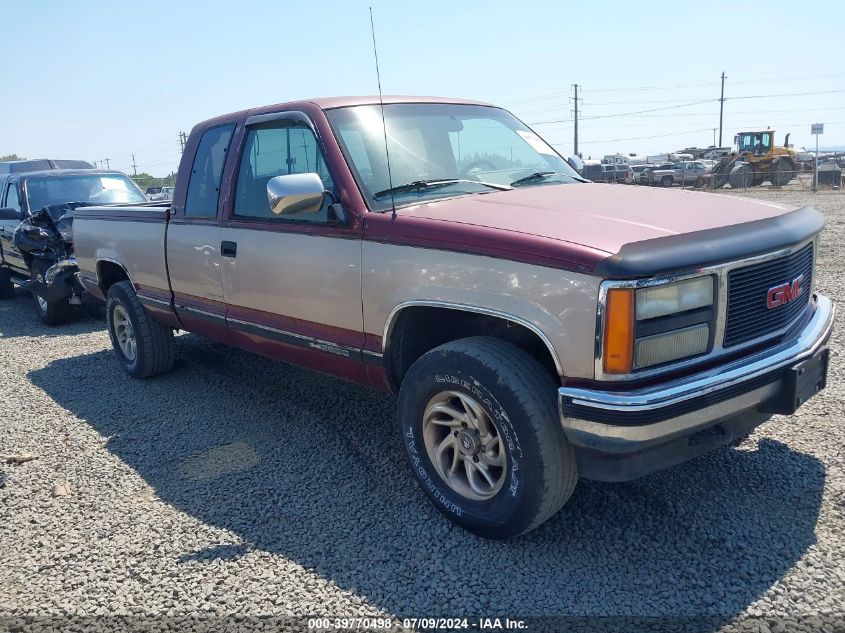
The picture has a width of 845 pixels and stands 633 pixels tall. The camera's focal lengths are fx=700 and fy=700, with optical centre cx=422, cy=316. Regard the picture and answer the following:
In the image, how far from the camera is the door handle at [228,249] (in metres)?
4.25

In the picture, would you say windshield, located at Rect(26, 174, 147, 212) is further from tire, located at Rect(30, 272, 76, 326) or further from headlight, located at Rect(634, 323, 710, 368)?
headlight, located at Rect(634, 323, 710, 368)

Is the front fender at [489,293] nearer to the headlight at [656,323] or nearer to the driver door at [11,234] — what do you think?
the headlight at [656,323]

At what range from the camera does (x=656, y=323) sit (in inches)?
102

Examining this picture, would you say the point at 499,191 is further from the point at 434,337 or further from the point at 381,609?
the point at 381,609

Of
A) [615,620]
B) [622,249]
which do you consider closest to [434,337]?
[622,249]

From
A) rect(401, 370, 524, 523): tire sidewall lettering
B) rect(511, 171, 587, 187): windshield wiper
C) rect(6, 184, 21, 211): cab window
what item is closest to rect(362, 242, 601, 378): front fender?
rect(401, 370, 524, 523): tire sidewall lettering

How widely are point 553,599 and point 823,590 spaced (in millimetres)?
1016

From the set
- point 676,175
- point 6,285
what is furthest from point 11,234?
point 676,175

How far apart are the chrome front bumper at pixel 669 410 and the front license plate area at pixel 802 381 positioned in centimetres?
2

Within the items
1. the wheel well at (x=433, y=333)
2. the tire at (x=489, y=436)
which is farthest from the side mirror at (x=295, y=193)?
the tire at (x=489, y=436)

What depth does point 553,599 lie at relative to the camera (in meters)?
2.70

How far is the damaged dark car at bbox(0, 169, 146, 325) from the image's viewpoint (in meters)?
8.14

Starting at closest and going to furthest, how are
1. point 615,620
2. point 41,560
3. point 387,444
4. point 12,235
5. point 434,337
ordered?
1. point 615,620
2. point 41,560
3. point 434,337
4. point 387,444
5. point 12,235

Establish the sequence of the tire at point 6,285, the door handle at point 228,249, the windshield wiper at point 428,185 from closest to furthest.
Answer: the windshield wiper at point 428,185 < the door handle at point 228,249 < the tire at point 6,285
